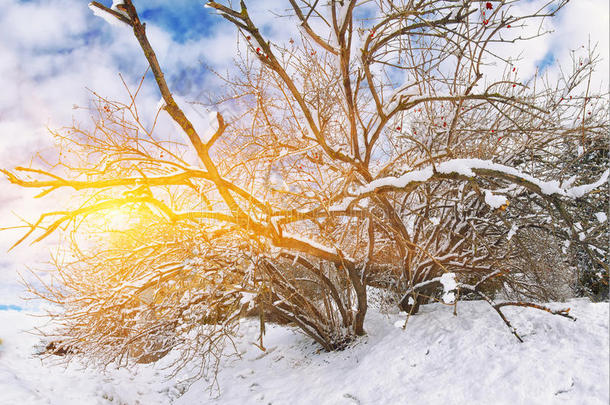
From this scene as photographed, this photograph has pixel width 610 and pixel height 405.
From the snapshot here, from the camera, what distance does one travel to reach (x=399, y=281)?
19.9 ft

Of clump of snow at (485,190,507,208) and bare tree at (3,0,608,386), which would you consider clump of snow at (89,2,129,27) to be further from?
clump of snow at (485,190,507,208)

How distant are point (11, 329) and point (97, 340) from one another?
5.72 meters

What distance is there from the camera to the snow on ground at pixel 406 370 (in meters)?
3.04

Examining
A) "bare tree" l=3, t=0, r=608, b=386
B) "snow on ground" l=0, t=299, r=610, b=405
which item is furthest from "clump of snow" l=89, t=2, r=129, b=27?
"snow on ground" l=0, t=299, r=610, b=405

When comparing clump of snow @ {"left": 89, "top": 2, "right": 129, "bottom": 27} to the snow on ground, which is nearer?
clump of snow @ {"left": 89, "top": 2, "right": 129, "bottom": 27}

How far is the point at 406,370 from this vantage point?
4051mm

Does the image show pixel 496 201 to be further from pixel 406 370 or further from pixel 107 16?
pixel 107 16

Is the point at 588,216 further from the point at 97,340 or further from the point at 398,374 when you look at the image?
the point at 97,340

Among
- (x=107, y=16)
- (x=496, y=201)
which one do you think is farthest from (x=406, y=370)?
(x=107, y=16)

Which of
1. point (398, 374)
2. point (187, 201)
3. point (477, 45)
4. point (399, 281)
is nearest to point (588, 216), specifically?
point (399, 281)

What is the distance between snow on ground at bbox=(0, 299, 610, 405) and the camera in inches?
120

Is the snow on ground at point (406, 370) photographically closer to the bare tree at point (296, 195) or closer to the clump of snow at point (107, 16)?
the bare tree at point (296, 195)

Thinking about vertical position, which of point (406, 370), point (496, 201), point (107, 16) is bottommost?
point (406, 370)

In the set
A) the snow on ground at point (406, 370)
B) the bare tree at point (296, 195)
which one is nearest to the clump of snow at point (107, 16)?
the bare tree at point (296, 195)
